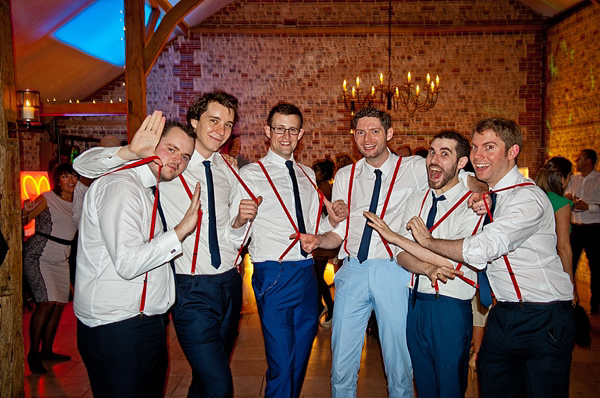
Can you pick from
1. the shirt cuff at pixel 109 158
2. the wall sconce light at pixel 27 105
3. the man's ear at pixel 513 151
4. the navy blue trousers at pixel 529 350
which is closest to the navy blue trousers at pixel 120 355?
the shirt cuff at pixel 109 158

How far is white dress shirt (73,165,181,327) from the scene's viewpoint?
195 centimetres

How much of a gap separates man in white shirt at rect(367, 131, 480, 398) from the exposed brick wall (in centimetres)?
590

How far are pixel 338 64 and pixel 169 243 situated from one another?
8136 mm

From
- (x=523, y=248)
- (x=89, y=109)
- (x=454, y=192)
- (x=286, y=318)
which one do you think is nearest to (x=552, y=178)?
(x=454, y=192)

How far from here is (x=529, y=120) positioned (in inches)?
373

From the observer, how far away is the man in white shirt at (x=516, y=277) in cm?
217

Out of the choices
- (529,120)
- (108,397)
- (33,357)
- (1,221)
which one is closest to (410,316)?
(108,397)

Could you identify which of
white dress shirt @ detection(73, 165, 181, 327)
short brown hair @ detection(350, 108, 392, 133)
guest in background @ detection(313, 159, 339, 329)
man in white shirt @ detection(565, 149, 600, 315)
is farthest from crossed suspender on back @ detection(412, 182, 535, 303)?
man in white shirt @ detection(565, 149, 600, 315)

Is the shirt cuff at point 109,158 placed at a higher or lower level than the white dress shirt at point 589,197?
higher

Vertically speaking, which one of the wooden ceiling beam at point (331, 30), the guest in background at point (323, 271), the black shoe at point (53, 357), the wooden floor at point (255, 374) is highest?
the wooden ceiling beam at point (331, 30)

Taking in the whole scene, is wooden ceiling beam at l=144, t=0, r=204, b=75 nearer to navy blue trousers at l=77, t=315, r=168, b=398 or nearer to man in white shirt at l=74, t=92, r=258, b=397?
man in white shirt at l=74, t=92, r=258, b=397

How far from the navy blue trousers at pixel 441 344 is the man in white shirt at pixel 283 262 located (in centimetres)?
70

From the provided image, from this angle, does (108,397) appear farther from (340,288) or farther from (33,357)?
(33,357)

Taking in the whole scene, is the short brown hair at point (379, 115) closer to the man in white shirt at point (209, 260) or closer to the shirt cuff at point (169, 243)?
the man in white shirt at point (209, 260)
